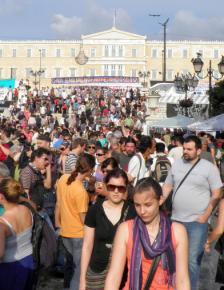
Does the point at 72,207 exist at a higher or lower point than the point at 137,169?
lower

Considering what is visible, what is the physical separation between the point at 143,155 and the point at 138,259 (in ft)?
16.0

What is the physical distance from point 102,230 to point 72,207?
1727 mm

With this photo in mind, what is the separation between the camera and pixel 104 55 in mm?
113250

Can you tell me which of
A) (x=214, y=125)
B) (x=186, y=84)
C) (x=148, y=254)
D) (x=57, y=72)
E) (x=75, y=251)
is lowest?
(x=75, y=251)

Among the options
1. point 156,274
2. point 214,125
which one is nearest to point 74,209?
point 156,274

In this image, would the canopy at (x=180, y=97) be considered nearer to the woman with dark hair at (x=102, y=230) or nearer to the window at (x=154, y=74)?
the woman with dark hair at (x=102, y=230)

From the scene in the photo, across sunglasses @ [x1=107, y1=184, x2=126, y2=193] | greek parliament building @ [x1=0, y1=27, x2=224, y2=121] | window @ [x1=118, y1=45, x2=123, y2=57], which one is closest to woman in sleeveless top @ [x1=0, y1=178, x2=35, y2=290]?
sunglasses @ [x1=107, y1=184, x2=126, y2=193]

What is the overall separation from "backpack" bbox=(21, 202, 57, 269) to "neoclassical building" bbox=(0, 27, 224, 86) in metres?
106

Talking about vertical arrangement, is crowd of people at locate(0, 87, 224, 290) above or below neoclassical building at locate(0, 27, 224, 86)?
below

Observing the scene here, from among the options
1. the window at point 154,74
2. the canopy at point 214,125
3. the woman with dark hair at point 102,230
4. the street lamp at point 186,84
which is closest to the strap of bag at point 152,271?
the woman with dark hair at point 102,230

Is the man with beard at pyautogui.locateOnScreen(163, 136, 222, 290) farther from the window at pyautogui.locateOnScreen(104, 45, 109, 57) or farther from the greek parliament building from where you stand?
the window at pyautogui.locateOnScreen(104, 45, 109, 57)

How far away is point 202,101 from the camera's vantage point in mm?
28438

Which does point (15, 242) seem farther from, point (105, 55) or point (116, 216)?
point (105, 55)

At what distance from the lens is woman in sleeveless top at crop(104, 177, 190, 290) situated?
11.9 ft
